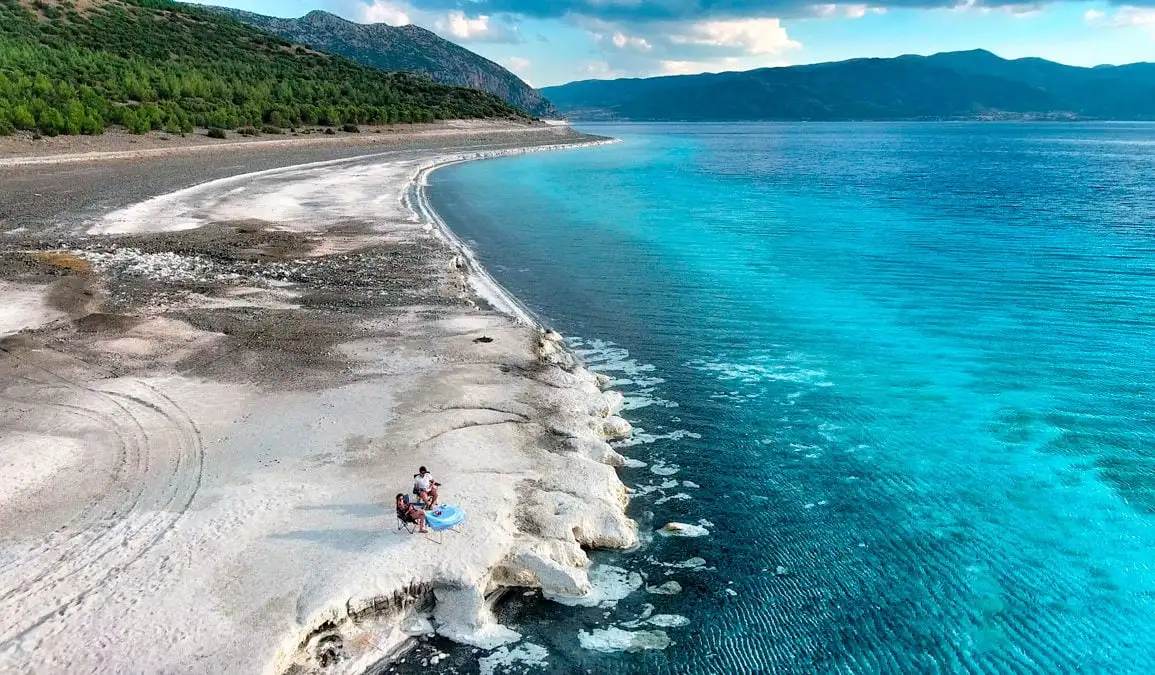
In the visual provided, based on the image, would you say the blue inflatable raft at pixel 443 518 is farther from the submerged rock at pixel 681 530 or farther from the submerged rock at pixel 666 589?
the submerged rock at pixel 681 530

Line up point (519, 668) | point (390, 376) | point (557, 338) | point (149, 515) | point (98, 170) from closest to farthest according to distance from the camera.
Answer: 1. point (519, 668)
2. point (149, 515)
3. point (390, 376)
4. point (557, 338)
5. point (98, 170)

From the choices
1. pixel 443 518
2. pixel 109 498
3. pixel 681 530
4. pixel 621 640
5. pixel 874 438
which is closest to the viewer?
pixel 621 640

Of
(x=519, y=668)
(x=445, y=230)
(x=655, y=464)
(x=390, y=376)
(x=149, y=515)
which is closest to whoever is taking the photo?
(x=519, y=668)

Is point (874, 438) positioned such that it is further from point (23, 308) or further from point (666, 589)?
point (23, 308)

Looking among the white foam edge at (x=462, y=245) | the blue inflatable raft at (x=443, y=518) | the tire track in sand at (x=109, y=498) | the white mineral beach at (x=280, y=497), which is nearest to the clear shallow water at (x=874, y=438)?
the white foam edge at (x=462, y=245)

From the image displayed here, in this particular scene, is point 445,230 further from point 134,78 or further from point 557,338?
point 134,78

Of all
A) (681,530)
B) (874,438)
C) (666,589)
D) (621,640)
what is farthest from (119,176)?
(621,640)

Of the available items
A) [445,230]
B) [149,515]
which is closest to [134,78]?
[445,230]
